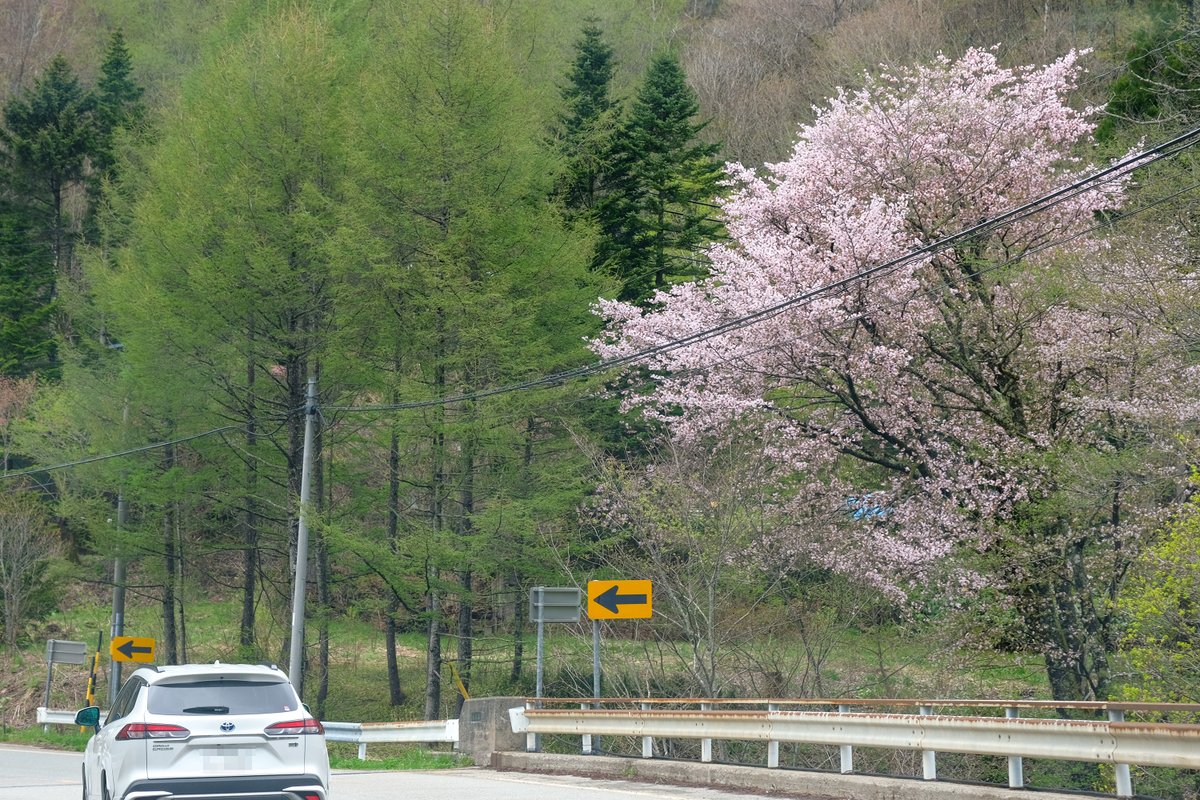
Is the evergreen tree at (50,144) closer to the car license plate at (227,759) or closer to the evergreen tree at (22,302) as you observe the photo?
the evergreen tree at (22,302)

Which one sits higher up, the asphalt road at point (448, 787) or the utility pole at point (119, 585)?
the utility pole at point (119, 585)

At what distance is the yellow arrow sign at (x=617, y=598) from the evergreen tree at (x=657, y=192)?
60.6 ft

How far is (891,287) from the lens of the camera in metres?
21.8

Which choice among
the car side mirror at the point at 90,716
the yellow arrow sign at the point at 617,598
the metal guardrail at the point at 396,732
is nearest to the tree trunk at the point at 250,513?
the metal guardrail at the point at 396,732

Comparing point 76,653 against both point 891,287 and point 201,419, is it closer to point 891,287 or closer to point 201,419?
point 201,419

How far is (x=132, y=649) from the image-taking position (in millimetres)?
30328

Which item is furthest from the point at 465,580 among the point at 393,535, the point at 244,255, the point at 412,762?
the point at 412,762

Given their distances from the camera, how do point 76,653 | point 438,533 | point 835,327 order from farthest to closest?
point 76,653 → point 438,533 → point 835,327

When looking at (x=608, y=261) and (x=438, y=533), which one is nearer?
(x=438, y=533)

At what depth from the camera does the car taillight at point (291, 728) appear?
395 inches

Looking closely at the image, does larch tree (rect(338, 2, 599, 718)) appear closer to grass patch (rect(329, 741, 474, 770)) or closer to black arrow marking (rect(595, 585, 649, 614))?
grass patch (rect(329, 741, 474, 770))

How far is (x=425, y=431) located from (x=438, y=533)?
A: 224 cm

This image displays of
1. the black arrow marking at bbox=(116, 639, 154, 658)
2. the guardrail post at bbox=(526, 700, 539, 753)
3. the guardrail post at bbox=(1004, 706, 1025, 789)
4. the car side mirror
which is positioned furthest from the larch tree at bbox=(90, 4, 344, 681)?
the guardrail post at bbox=(1004, 706, 1025, 789)

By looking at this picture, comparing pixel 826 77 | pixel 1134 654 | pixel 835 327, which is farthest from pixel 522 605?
pixel 826 77
